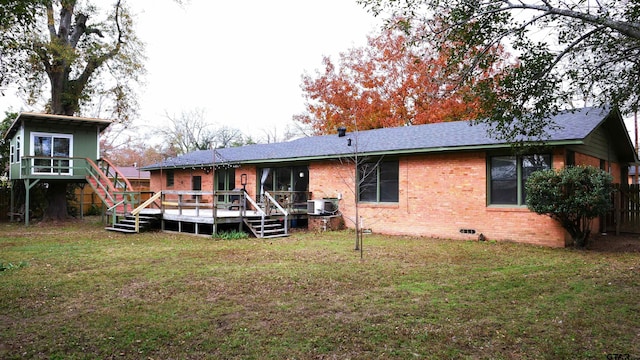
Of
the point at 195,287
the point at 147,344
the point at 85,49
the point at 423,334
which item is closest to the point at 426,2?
the point at 423,334

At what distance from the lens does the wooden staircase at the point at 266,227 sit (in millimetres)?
12672

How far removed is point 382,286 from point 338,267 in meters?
1.54

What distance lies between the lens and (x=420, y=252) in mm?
Answer: 9469

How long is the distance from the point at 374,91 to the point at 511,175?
17383 millimetres

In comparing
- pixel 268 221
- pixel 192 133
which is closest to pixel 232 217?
pixel 268 221

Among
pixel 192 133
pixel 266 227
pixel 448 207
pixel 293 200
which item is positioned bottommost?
pixel 266 227

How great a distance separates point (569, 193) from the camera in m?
9.50

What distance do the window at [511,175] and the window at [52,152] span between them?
15944mm

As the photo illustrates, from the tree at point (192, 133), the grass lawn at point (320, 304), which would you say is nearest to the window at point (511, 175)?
the grass lawn at point (320, 304)

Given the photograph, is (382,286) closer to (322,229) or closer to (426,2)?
(426,2)

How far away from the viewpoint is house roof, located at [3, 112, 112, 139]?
1666 centimetres

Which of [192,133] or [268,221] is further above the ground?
[192,133]

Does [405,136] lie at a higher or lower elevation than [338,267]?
higher

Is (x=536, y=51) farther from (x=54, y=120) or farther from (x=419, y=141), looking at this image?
(x=54, y=120)
